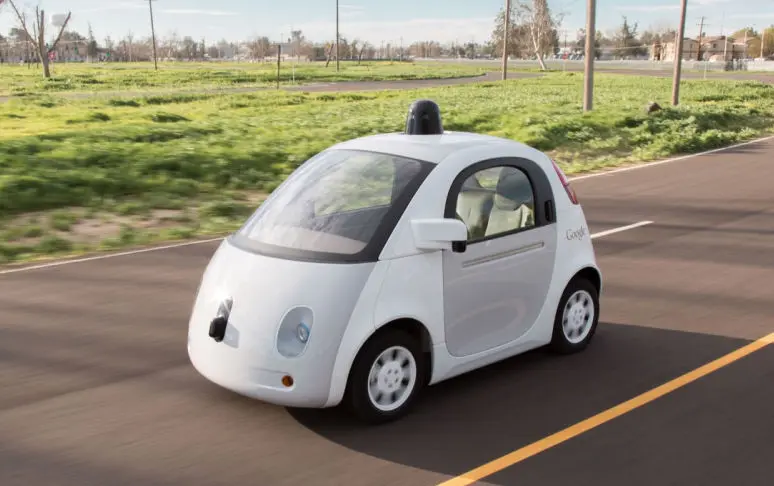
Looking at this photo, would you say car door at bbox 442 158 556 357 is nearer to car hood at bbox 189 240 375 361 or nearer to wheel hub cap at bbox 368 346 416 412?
wheel hub cap at bbox 368 346 416 412

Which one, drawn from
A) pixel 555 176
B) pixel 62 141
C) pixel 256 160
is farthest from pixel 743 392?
pixel 62 141

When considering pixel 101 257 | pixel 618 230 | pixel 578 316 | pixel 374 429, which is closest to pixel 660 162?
pixel 618 230

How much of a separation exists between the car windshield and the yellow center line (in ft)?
4.59

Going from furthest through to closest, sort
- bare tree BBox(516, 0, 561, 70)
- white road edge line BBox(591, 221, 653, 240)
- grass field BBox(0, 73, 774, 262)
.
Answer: bare tree BBox(516, 0, 561, 70) → grass field BBox(0, 73, 774, 262) → white road edge line BBox(591, 221, 653, 240)

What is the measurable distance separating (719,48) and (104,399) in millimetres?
199322

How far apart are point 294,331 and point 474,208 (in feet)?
5.15

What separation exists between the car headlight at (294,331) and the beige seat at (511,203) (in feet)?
4.95

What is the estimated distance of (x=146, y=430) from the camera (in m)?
5.06

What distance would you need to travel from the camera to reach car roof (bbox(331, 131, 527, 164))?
5.63m

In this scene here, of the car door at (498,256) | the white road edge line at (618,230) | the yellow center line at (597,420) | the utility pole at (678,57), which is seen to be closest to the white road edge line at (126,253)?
the white road edge line at (618,230)

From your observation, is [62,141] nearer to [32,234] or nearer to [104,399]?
[32,234]

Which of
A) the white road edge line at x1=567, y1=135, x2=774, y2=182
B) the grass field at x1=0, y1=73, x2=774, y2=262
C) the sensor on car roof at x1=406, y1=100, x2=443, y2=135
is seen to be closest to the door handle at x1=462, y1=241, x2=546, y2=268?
the sensor on car roof at x1=406, y1=100, x2=443, y2=135

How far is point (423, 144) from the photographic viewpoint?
227 inches

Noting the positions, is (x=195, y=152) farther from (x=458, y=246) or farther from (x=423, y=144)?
(x=458, y=246)
